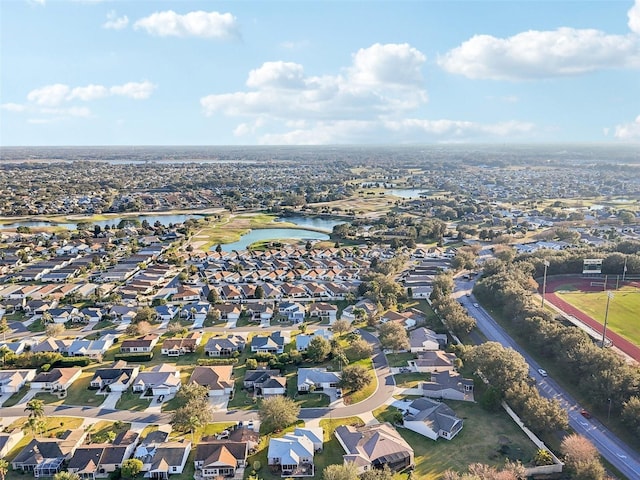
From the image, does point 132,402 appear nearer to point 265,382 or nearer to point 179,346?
point 179,346

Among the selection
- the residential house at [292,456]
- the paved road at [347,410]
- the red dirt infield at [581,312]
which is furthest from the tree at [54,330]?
the red dirt infield at [581,312]

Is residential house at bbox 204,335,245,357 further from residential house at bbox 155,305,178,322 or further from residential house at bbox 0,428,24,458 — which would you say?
residential house at bbox 0,428,24,458

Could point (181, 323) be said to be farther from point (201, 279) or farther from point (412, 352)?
point (412, 352)

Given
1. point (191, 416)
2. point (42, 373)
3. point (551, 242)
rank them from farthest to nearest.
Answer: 1. point (551, 242)
2. point (42, 373)
3. point (191, 416)

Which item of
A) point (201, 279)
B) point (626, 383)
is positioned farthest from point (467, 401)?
point (201, 279)

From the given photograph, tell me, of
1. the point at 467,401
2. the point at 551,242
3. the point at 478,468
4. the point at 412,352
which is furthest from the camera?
the point at 551,242

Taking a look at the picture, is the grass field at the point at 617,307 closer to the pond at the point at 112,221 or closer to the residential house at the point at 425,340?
the residential house at the point at 425,340

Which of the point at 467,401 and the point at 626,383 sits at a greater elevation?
the point at 626,383
